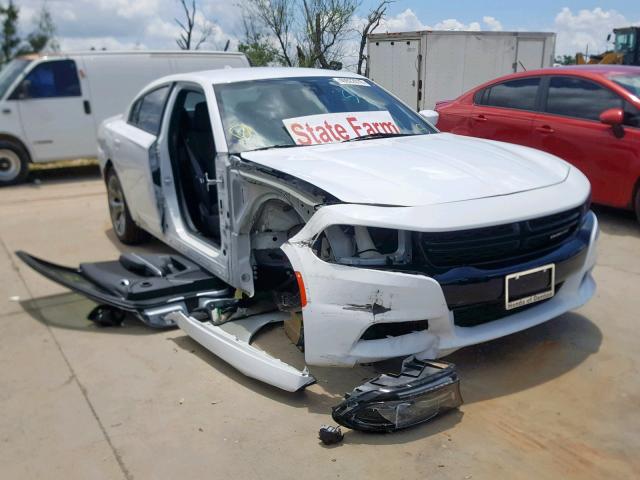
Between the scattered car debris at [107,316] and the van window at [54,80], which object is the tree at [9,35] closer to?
the van window at [54,80]

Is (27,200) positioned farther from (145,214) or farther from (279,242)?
(279,242)

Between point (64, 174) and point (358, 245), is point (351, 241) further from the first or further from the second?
point (64, 174)

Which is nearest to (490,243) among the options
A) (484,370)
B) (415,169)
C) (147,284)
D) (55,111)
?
(415,169)

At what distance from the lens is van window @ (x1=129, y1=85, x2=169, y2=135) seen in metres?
4.86

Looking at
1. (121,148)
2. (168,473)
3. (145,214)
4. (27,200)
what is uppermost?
(121,148)

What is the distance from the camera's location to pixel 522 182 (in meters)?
3.08

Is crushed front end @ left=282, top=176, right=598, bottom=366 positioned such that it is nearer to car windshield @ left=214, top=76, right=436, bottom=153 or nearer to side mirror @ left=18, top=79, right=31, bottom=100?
car windshield @ left=214, top=76, right=436, bottom=153

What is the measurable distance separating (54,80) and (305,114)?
7.48 metres

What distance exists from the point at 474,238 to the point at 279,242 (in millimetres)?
1282

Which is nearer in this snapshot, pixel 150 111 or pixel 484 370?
pixel 484 370

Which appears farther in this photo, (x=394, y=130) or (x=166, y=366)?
(x=394, y=130)

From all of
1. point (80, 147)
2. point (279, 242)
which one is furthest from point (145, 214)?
point (80, 147)

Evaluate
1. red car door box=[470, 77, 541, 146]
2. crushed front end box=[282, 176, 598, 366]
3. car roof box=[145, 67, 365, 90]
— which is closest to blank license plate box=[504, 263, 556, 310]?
crushed front end box=[282, 176, 598, 366]

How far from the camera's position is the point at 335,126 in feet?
12.6
